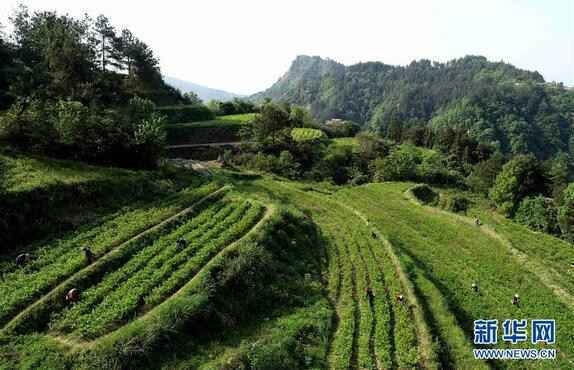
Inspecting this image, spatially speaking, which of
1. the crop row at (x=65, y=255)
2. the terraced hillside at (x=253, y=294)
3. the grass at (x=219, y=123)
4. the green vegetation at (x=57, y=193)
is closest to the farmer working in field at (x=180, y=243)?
the terraced hillside at (x=253, y=294)

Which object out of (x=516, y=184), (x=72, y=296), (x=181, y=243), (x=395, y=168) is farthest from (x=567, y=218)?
(x=72, y=296)

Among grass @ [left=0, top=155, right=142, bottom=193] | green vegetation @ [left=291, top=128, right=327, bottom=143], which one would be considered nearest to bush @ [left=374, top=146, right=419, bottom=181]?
green vegetation @ [left=291, top=128, right=327, bottom=143]

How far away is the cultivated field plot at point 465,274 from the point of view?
21.0 m

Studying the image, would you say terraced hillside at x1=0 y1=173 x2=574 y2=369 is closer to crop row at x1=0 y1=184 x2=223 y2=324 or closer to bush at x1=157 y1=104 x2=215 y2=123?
crop row at x1=0 y1=184 x2=223 y2=324

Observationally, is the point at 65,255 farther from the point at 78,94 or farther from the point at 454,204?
the point at 454,204

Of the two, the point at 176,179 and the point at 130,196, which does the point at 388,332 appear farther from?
the point at 176,179

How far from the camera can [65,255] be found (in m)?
19.6

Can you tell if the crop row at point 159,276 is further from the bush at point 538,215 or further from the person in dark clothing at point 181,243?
the bush at point 538,215

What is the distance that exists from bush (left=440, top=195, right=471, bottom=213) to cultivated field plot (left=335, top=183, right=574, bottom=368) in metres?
4.67

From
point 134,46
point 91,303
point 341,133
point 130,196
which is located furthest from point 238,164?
point 341,133

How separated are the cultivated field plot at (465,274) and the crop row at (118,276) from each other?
52.6 feet

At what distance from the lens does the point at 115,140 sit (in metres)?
33.2

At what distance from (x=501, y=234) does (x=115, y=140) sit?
140 feet

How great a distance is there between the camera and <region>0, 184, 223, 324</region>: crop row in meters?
16.3
